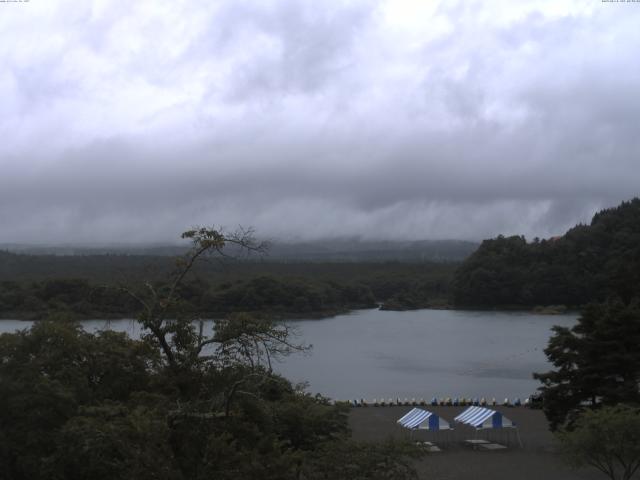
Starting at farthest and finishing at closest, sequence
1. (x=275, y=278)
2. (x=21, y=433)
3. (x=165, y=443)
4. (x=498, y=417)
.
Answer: (x=275, y=278)
(x=498, y=417)
(x=21, y=433)
(x=165, y=443)

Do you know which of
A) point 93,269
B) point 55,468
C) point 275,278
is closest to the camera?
point 55,468

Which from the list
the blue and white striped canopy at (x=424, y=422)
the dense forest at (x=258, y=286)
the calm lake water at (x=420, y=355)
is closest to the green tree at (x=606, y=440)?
the blue and white striped canopy at (x=424, y=422)

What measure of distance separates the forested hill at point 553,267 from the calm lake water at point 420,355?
189 inches

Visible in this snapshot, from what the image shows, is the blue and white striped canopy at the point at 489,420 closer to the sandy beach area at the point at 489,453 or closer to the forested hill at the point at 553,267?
the sandy beach area at the point at 489,453

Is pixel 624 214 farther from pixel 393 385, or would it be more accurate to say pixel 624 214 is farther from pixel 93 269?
pixel 93 269

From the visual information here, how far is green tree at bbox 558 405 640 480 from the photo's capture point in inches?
456

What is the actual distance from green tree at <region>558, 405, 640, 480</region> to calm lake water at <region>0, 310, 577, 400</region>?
1091 centimetres

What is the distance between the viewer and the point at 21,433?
8719 mm

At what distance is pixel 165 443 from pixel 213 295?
43643mm

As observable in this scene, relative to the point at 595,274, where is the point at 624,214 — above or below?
above

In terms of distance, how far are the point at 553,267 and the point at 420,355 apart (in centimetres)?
2839

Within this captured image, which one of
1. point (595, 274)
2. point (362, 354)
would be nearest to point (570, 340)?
point (362, 354)

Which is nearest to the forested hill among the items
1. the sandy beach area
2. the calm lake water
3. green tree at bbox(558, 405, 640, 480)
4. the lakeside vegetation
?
the calm lake water

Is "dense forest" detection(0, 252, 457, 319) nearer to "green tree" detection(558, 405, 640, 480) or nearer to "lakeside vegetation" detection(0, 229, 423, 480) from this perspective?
"green tree" detection(558, 405, 640, 480)
